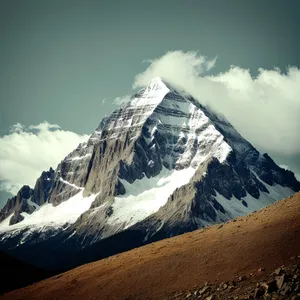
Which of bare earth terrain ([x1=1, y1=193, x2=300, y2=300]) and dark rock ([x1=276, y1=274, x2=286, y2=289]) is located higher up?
bare earth terrain ([x1=1, y1=193, x2=300, y2=300])

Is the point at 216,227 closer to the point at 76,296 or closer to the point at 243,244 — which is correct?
the point at 243,244

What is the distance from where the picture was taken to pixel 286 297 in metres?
28.9

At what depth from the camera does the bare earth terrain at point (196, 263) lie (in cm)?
3603

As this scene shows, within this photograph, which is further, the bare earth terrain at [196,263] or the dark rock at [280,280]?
the bare earth terrain at [196,263]

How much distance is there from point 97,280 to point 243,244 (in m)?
14.7

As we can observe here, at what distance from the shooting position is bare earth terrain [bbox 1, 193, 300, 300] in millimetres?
36031

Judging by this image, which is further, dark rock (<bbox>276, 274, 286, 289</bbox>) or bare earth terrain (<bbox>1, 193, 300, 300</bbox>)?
bare earth terrain (<bbox>1, 193, 300, 300</bbox>)

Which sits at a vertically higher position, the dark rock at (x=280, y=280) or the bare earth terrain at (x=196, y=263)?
the bare earth terrain at (x=196, y=263)

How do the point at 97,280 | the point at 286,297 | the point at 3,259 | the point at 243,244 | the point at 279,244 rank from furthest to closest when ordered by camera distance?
the point at 3,259 → the point at 97,280 → the point at 243,244 → the point at 279,244 → the point at 286,297

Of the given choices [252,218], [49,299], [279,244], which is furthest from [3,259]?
[279,244]

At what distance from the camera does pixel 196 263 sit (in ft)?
132

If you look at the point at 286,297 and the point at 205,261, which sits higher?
the point at 205,261

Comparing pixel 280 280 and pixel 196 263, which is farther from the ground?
pixel 196 263

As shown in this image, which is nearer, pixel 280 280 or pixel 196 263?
pixel 280 280
